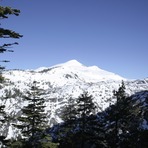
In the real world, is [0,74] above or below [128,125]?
above

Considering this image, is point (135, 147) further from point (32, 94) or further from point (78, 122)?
point (32, 94)

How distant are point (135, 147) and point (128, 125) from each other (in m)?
2.53

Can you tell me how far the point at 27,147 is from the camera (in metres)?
23.3

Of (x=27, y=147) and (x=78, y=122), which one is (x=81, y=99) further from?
(x=27, y=147)

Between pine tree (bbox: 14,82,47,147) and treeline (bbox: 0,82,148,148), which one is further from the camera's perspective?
treeline (bbox: 0,82,148,148)

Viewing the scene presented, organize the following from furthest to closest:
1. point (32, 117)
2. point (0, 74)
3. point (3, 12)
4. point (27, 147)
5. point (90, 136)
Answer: point (90, 136)
point (32, 117)
point (27, 147)
point (0, 74)
point (3, 12)

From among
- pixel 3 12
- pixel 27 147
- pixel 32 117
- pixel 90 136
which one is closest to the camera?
pixel 3 12

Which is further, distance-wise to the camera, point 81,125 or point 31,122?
point 81,125

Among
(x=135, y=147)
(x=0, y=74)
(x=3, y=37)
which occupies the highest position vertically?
(x=3, y=37)

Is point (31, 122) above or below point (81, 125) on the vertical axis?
above

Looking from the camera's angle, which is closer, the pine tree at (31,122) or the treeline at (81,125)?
the pine tree at (31,122)

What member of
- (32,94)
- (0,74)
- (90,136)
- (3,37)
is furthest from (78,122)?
(3,37)

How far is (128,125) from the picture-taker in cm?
2912

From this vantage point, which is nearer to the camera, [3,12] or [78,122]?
[3,12]
